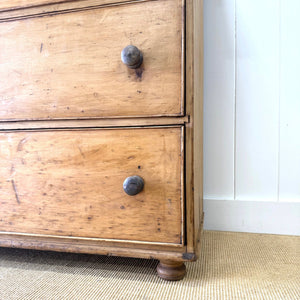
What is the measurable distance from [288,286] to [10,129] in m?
0.76

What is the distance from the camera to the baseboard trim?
39.0 inches

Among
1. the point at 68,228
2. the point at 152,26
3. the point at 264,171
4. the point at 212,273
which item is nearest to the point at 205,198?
the point at 264,171

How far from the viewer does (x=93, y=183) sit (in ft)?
2.24

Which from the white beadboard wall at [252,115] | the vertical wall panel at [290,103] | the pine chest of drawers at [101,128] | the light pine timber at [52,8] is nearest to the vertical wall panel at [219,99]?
the white beadboard wall at [252,115]

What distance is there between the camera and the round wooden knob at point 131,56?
24.2 inches

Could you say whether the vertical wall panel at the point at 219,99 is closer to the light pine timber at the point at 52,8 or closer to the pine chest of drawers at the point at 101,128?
the pine chest of drawers at the point at 101,128

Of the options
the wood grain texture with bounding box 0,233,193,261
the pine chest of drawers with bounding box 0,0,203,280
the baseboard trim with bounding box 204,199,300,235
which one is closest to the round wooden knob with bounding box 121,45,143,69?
the pine chest of drawers with bounding box 0,0,203,280

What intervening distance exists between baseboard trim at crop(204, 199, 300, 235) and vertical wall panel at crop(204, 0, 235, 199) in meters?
0.04

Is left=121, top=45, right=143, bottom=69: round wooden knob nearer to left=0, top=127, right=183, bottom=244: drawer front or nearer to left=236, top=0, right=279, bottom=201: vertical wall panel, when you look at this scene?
left=0, top=127, right=183, bottom=244: drawer front

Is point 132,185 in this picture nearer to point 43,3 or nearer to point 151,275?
point 151,275

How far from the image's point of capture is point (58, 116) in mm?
697

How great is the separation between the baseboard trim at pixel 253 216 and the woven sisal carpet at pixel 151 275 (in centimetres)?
9

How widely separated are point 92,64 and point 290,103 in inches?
27.0

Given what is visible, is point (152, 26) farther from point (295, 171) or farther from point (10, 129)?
point (295, 171)
